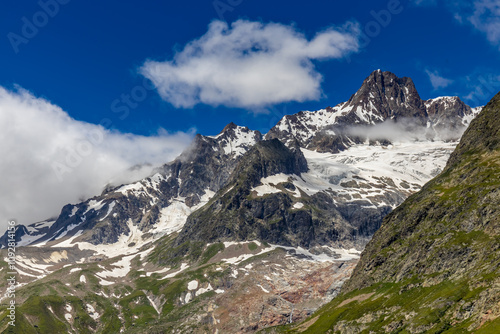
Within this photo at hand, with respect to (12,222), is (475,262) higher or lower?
lower

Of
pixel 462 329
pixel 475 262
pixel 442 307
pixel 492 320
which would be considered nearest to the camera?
pixel 492 320

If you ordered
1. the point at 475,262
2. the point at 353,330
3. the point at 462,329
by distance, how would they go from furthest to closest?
the point at 353,330 < the point at 475,262 < the point at 462,329

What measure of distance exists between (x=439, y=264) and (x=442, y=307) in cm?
4554

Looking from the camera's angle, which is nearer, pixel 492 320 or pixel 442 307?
pixel 492 320

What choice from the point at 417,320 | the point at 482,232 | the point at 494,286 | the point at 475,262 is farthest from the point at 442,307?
the point at 482,232

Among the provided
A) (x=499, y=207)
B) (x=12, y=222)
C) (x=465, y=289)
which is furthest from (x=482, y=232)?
(x=12, y=222)

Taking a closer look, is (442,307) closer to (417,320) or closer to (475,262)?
(417,320)

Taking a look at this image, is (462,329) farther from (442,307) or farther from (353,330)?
(353,330)

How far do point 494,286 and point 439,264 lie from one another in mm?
55733

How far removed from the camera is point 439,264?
647 feet

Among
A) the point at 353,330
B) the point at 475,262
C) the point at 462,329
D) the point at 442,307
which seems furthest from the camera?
the point at 353,330

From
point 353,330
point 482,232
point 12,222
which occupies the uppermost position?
point 12,222

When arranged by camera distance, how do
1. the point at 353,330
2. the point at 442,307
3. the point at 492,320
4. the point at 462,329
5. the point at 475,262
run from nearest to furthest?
the point at 492,320, the point at 462,329, the point at 442,307, the point at 475,262, the point at 353,330

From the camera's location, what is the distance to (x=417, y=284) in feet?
641
